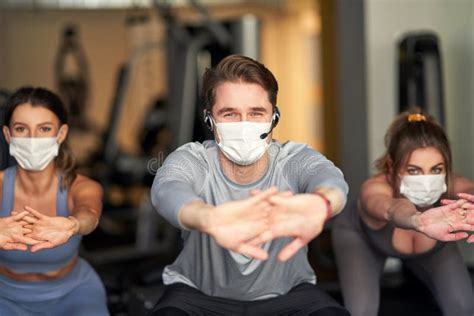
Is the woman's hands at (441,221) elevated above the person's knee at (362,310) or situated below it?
above

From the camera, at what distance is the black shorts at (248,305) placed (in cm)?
202

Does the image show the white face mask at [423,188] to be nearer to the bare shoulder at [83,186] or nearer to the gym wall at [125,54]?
the bare shoulder at [83,186]

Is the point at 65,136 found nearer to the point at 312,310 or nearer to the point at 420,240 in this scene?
the point at 312,310

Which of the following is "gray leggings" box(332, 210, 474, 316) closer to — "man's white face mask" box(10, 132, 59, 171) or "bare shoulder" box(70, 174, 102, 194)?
"bare shoulder" box(70, 174, 102, 194)

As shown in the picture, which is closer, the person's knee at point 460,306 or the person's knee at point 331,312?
the person's knee at point 331,312

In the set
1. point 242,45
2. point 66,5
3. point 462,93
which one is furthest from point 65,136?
point 66,5

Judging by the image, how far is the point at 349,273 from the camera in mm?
2506

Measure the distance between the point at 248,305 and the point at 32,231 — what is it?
0.59 m

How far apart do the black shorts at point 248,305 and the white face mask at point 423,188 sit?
0.45 meters

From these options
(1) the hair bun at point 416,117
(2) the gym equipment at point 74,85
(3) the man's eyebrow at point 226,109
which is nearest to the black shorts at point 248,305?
(3) the man's eyebrow at point 226,109

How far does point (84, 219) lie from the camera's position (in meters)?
2.12

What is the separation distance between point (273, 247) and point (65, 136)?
740 millimetres

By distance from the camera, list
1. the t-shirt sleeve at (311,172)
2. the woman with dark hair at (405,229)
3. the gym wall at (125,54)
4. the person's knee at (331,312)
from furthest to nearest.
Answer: the gym wall at (125,54)
the woman with dark hair at (405,229)
the person's knee at (331,312)
the t-shirt sleeve at (311,172)

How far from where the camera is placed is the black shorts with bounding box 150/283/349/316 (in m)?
2.02
